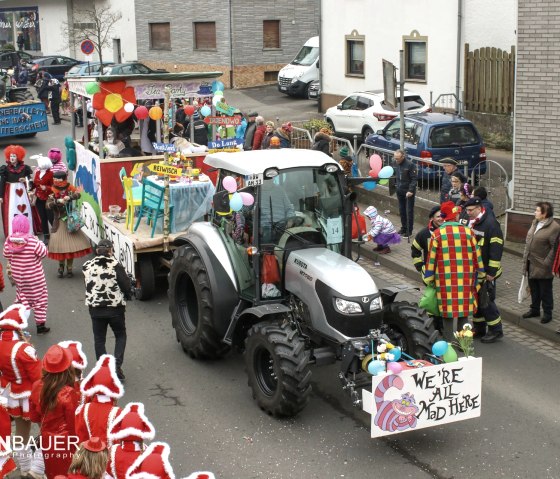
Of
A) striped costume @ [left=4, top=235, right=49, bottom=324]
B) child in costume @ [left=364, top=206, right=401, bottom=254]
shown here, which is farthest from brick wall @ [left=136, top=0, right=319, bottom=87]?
striped costume @ [left=4, top=235, right=49, bottom=324]

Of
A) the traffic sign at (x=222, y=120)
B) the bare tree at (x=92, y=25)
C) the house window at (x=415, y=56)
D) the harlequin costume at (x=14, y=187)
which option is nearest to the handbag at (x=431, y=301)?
the traffic sign at (x=222, y=120)

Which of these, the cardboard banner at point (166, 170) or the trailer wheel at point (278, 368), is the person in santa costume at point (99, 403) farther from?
the cardboard banner at point (166, 170)

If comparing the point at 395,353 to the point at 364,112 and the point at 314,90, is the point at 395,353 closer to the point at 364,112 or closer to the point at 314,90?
the point at 364,112

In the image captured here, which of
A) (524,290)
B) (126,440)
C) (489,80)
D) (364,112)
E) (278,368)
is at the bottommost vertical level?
(524,290)

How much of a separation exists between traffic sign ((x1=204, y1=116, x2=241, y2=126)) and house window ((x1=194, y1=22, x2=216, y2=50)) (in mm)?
22561

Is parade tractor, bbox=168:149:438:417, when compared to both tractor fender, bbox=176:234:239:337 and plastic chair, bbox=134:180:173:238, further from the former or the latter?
plastic chair, bbox=134:180:173:238

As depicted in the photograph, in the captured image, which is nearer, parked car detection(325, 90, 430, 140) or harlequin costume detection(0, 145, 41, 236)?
harlequin costume detection(0, 145, 41, 236)

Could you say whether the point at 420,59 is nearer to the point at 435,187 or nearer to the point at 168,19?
the point at 435,187

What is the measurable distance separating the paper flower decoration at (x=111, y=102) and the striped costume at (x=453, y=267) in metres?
5.41

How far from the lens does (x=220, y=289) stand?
949 cm

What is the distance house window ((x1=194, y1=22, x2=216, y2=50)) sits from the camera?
122 ft

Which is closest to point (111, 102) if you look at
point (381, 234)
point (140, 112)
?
point (140, 112)

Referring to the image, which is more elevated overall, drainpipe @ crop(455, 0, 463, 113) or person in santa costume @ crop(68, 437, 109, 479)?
drainpipe @ crop(455, 0, 463, 113)

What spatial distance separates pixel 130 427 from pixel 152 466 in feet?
1.76
